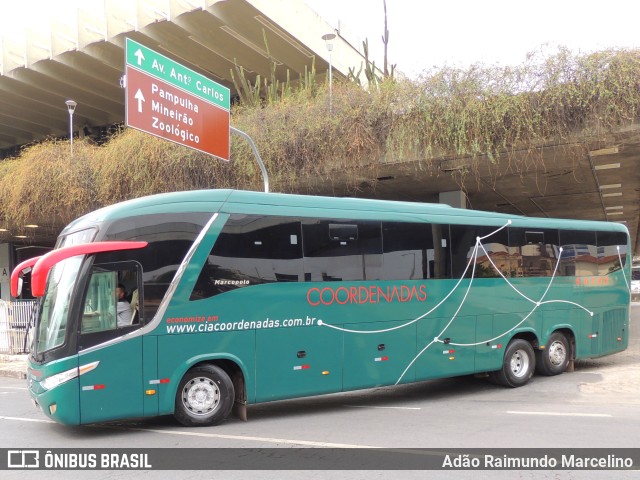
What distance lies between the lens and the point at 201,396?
320 inches

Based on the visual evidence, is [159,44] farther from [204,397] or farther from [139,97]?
[204,397]

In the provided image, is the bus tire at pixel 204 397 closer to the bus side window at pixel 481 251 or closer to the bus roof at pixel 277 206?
the bus roof at pixel 277 206

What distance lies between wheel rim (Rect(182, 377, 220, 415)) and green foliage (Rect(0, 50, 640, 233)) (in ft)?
28.8

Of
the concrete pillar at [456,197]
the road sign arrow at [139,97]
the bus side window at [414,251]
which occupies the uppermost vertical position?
the road sign arrow at [139,97]

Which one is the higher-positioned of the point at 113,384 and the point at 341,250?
the point at 341,250

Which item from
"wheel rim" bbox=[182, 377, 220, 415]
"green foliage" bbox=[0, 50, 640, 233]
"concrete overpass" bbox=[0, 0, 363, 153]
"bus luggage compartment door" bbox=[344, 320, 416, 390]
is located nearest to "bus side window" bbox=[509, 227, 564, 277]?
"green foliage" bbox=[0, 50, 640, 233]

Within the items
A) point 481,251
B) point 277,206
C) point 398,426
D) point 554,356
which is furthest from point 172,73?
point 554,356

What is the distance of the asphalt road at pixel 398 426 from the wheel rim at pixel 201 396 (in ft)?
0.95

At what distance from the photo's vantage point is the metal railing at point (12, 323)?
18875 mm

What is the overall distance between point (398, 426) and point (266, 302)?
8.41 feet

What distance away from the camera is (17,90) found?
25.8 meters

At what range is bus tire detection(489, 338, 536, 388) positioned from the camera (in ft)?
37.3

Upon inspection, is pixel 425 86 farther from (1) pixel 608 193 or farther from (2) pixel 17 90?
(2) pixel 17 90

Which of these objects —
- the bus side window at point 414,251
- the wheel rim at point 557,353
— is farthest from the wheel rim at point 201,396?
the wheel rim at point 557,353
